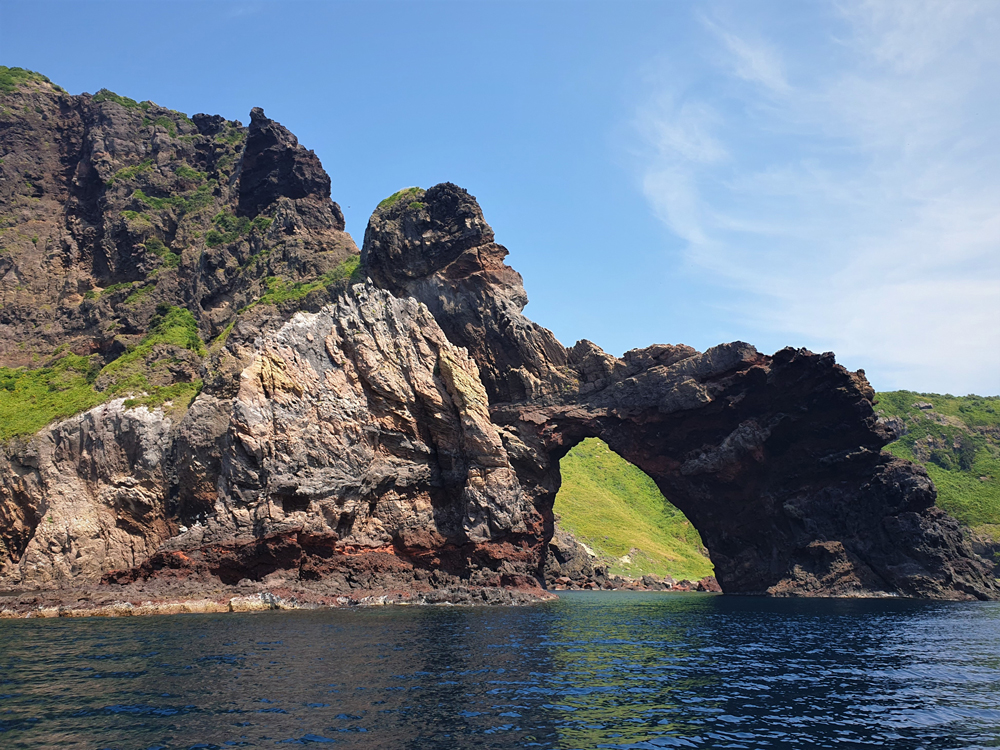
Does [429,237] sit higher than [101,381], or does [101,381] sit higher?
[429,237]

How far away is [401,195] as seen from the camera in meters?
79.1

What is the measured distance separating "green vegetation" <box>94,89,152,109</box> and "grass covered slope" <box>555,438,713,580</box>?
344ft

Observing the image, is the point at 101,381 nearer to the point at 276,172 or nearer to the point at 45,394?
the point at 45,394

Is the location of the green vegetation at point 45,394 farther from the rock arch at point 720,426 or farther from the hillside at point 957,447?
the hillside at point 957,447

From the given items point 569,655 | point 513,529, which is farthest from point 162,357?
point 569,655

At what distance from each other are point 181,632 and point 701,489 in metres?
56.1

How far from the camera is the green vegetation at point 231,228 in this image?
90.9m

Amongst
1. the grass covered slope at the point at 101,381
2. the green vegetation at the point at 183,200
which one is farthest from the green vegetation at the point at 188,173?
the grass covered slope at the point at 101,381

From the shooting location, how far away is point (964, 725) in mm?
19453

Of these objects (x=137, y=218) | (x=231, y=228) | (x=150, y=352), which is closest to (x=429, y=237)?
(x=150, y=352)

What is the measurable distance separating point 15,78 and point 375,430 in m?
92.2

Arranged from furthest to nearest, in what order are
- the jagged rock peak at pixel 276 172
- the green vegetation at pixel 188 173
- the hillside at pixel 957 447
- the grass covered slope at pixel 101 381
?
1. the hillside at pixel 957 447
2. the green vegetation at pixel 188 173
3. the jagged rock peak at pixel 276 172
4. the grass covered slope at pixel 101 381

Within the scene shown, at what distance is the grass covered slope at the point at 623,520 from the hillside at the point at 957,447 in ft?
145

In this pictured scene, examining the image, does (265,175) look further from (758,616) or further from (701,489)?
(758,616)
